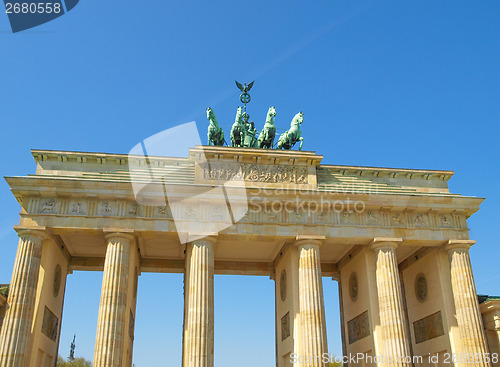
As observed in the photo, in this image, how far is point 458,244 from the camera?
26.8 metres

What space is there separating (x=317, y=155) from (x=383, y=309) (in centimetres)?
931

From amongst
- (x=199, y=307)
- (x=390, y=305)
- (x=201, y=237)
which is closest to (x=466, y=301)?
(x=390, y=305)

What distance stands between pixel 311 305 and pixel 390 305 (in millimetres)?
4263

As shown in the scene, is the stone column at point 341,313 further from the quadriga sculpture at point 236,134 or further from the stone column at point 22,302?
the stone column at point 22,302

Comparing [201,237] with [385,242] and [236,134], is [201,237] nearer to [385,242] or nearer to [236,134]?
[236,134]

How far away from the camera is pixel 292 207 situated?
1044 inches

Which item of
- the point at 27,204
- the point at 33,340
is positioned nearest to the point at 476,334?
the point at 33,340

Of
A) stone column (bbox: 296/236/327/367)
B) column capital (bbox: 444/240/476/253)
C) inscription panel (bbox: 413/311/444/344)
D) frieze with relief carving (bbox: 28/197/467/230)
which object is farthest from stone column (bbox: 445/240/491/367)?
stone column (bbox: 296/236/327/367)

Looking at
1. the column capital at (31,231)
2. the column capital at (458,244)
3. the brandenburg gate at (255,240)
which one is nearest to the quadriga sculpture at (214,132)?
the brandenburg gate at (255,240)

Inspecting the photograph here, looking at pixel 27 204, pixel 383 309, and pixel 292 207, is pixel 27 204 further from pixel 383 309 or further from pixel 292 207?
pixel 383 309

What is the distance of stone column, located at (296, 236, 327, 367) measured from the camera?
23828mm

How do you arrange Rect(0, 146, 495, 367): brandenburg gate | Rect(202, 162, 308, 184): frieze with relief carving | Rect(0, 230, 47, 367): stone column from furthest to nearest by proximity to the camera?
Rect(202, 162, 308, 184): frieze with relief carving
Rect(0, 146, 495, 367): brandenburg gate
Rect(0, 230, 47, 367): stone column

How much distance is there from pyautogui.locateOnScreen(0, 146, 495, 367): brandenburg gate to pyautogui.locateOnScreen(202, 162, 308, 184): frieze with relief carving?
66 millimetres

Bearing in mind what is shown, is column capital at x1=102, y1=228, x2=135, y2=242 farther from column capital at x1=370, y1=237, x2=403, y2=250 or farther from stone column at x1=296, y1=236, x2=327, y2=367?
column capital at x1=370, y1=237, x2=403, y2=250
